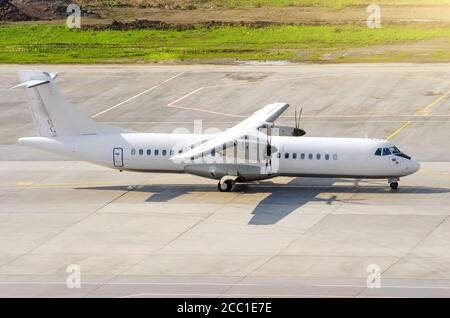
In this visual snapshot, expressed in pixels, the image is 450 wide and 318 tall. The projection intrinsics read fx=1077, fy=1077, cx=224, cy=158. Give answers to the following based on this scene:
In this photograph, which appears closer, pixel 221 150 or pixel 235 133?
pixel 221 150

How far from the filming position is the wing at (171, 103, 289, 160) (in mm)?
56344

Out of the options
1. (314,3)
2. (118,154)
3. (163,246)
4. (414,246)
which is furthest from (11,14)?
(414,246)

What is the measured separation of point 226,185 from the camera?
60.8 metres

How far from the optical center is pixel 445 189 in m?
61.0

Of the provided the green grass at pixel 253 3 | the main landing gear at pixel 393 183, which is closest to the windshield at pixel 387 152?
the main landing gear at pixel 393 183

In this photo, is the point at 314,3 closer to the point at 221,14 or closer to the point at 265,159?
the point at 221,14

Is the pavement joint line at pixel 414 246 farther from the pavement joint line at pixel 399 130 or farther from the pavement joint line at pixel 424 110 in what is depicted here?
the pavement joint line at pixel 424 110

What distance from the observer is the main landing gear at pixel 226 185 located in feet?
199

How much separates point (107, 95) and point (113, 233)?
133 ft

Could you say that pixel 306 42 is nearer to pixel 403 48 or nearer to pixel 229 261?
pixel 403 48

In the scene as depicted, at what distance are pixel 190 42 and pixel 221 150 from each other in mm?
59886
